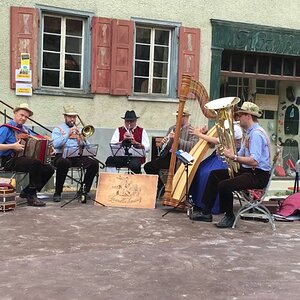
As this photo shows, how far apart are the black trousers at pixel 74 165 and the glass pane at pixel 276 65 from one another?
6.11 meters

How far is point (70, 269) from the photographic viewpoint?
15.6ft

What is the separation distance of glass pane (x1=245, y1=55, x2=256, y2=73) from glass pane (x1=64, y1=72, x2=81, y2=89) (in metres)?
3.99

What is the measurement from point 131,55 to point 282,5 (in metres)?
3.82

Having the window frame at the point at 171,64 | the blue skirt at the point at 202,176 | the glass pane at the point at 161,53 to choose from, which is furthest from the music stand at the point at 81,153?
the glass pane at the point at 161,53

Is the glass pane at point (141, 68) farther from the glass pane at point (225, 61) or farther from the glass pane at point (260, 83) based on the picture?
the glass pane at point (260, 83)

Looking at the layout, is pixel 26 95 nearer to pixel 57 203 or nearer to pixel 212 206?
pixel 57 203

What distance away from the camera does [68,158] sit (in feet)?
26.3

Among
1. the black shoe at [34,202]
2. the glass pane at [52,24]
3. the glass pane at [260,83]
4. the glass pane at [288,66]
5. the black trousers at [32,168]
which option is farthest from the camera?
the glass pane at [260,83]

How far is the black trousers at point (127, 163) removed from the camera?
27.5 feet

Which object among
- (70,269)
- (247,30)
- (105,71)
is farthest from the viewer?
(247,30)

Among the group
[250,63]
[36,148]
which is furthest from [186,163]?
[250,63]

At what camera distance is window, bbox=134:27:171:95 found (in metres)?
11.0

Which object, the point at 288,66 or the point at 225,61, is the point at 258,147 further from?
the point at 288,66

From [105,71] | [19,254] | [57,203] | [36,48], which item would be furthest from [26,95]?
[19,254]
